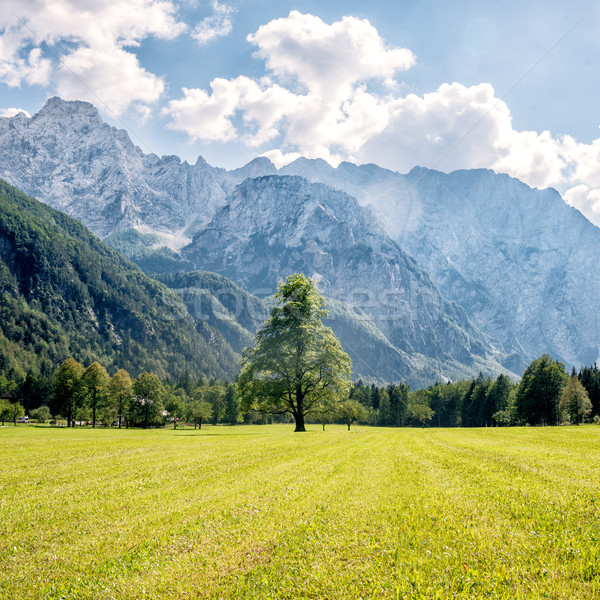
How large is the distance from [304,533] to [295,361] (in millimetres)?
33029

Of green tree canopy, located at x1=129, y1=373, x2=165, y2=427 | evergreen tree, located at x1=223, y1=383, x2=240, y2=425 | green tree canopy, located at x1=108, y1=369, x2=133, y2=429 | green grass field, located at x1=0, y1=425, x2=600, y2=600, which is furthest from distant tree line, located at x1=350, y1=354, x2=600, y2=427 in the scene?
green tree canopy, located at x1=108, y1=369, x2=133, y2=429

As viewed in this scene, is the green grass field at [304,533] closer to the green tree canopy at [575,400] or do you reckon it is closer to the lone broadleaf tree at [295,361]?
the lone broadleaf tree at [295,361]

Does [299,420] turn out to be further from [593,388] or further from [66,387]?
[593,388]

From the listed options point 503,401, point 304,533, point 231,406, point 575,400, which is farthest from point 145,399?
point 503,401

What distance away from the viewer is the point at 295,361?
41.1 meters

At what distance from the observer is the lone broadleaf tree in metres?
41.0

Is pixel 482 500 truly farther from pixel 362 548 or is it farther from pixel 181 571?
pixel 181 571

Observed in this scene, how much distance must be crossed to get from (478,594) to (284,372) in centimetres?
3597

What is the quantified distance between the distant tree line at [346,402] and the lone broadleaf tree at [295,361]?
9.54 feet

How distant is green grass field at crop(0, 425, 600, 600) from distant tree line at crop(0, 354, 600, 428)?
31.0 meters

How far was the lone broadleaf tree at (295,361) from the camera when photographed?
40969 mm

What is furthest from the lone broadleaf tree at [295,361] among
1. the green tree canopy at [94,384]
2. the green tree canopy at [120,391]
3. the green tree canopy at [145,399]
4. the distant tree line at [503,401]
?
the distant tree line at [503,401]

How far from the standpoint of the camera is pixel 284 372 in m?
41.2

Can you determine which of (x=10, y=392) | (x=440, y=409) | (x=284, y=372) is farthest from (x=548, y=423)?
(x=10, y=392)
